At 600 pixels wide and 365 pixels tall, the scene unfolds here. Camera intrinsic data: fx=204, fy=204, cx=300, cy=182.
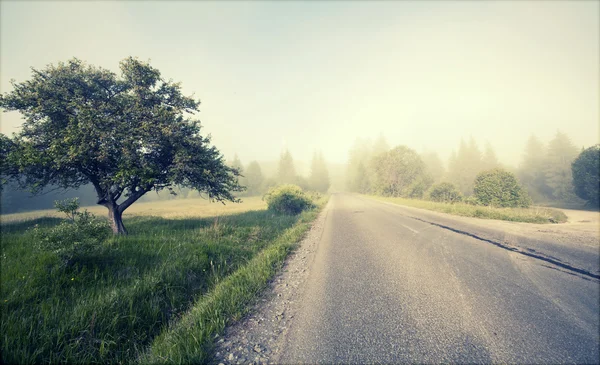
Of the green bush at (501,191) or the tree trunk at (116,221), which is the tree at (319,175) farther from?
the tree trunk at (116,221)

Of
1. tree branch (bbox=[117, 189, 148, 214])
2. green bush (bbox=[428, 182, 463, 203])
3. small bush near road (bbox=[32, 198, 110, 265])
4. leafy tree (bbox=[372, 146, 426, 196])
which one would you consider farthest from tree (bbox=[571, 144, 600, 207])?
tree branch (bbox=[117, 189, 148, 214])

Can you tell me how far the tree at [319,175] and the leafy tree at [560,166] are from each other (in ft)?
186

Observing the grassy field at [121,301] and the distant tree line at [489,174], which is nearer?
the grassy field at [121,301]

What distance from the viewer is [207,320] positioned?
3604mm

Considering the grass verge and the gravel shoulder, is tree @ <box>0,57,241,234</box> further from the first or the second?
the gravel shoulder

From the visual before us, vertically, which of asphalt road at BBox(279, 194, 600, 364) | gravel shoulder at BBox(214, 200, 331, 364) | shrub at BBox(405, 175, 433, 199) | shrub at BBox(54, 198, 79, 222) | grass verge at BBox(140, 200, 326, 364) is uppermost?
shrub at BBox(405, 175, 433, 199)

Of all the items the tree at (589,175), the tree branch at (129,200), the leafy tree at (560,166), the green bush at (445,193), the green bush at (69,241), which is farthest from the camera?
the leafy tree at (560,166)

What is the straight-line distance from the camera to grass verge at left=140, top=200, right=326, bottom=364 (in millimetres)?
2770

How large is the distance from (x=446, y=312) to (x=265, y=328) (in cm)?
317

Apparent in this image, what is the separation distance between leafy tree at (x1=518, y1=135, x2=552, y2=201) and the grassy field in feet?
213

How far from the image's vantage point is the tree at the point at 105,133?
26.8ft

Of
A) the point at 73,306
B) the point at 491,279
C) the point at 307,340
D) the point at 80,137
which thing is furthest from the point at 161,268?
the point at 491,279

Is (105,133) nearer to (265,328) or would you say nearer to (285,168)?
(265,328)

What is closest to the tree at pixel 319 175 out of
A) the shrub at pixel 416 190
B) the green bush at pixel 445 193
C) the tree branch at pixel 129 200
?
the shrub at pixel 416 190
